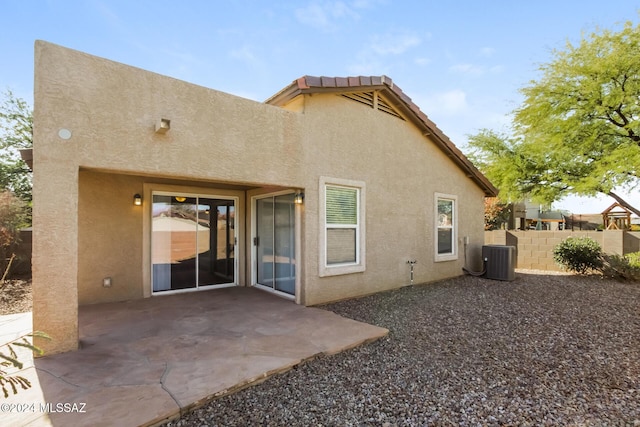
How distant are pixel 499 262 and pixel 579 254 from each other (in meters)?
4.04

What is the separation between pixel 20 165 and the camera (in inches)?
719

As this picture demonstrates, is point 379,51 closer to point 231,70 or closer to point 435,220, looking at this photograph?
point 231,70

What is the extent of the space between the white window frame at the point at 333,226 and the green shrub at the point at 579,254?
32.6 ft

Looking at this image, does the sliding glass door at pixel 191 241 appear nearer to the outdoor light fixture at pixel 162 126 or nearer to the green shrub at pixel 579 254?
the outdoor light fixture at pixel 162 126

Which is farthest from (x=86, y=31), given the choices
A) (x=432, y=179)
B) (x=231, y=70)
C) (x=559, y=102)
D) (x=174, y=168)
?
(x=559, y=102)

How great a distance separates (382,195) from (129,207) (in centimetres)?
661

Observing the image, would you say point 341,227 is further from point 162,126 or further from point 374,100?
point 162,126

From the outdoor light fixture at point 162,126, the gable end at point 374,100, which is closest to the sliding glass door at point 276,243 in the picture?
the gable end at point 374,100

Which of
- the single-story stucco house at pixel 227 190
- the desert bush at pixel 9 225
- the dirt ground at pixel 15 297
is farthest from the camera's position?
the desert bush at pixel 9 225

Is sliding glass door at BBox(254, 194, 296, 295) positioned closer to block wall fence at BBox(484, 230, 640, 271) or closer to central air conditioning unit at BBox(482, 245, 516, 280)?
central air conditioning unit at BBox(482, 245, 516, 280)

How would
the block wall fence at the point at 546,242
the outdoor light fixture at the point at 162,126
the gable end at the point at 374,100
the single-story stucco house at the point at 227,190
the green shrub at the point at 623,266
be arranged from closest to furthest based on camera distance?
the single-story stucco house at the point at 227,190, the outdoor light fixture at the point at 162,126, the gable end at the point at 374,100, the green shrub at the point at 623,266, the block wall fence at the point at 546,242

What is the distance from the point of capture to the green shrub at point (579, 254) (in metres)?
12.5

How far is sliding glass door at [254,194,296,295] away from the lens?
324 inches

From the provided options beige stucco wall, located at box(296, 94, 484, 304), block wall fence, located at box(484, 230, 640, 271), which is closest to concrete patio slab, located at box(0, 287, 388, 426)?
beige stucco wall, located at box(296, 94, 484, 304)
